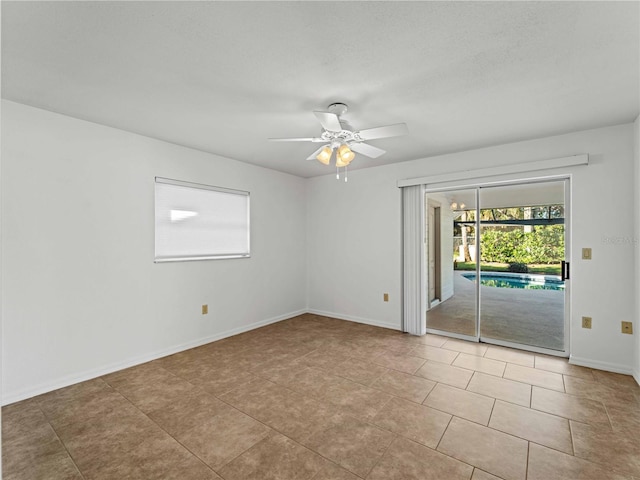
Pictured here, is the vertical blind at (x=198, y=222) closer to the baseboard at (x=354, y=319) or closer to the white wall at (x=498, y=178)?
the white wall at (x=498, y=178)

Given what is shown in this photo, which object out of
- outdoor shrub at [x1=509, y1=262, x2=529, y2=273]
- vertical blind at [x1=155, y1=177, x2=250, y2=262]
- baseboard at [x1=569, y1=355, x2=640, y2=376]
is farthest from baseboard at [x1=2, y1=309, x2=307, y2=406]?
baseboard at [x1=569, y1=355, x2=640, y2=376]

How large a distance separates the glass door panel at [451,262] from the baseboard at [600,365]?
3.25ft

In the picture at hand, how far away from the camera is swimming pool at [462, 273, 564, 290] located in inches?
142

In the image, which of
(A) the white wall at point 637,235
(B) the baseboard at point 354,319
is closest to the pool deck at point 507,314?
(B) the baseboard at point 354,319

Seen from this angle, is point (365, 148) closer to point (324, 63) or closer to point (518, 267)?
point (324, 63)

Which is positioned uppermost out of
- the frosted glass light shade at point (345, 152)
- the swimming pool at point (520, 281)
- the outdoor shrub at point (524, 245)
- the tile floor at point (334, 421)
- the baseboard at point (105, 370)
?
the frosted glass light shade at point (345, 152)

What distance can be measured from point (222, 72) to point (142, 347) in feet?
9.43

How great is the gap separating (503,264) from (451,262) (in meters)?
0.64

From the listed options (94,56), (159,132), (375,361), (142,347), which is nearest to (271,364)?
(375,361)

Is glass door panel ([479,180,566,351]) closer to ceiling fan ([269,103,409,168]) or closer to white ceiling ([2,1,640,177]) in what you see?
white ceiling ([2,1,640,177])

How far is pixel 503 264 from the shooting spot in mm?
3930

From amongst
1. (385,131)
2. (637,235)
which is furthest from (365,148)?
(637,235)

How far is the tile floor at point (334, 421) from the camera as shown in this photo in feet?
6.13

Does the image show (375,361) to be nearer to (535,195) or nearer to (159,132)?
(535,195)
